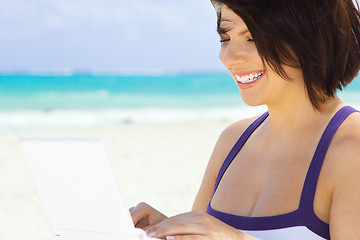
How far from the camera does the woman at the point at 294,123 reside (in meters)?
1.37

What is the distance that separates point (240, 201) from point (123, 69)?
109ft

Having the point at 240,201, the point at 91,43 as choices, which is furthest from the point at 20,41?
the point at 240,201

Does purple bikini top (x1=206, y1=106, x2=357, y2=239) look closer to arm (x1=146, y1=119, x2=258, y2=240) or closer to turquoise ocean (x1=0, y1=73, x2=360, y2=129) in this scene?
arm (x1=146, y1=119, x2=258, y2=240)

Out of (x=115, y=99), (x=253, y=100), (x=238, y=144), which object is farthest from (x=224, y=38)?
(x=115, y=99)

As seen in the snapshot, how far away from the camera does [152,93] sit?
25328mm

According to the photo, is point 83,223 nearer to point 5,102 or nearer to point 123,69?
Result: point 5,102

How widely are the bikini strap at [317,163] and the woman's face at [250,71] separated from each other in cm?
15

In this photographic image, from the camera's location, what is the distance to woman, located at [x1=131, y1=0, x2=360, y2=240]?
4.50ft

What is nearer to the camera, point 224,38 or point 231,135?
point 224,38

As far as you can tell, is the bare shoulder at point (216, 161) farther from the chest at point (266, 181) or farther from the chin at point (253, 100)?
the chin at point (253, 100)

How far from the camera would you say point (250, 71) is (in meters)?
1.55

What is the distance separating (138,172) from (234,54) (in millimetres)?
5274

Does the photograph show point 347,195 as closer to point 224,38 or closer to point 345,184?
point 345,184

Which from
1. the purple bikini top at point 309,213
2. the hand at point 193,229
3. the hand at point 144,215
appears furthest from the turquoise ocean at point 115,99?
the hand at point 193,229
